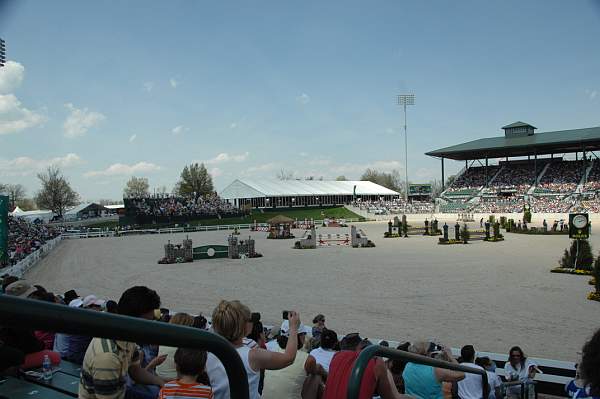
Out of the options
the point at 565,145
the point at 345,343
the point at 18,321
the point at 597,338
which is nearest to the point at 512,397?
the point at 345,343

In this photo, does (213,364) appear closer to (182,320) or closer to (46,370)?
(182,320)

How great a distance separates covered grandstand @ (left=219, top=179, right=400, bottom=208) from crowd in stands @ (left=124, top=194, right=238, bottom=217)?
580 cm

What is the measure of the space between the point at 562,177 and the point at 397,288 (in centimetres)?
5820

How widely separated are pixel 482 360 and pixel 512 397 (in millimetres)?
592

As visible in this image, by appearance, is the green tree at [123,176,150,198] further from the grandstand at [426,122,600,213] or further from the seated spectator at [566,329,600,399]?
the seated spectator at [566,329,600,399]

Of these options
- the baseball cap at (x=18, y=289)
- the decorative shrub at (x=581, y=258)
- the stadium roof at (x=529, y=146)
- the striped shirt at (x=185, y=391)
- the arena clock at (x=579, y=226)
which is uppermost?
the stadium roof at (x=529, y=146)

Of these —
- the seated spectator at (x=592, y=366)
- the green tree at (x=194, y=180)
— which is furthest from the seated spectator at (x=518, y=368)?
the green tree at (x=194, y=180)

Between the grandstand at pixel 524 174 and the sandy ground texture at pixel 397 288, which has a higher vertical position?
the grandstand at pixel 524 174

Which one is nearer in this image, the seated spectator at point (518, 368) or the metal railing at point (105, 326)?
the metal railing at point (105, 326)

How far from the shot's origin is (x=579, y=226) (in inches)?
714

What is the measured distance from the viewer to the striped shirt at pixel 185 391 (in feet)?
8.77

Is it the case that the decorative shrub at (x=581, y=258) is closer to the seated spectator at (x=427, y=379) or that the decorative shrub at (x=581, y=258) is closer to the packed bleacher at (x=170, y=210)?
the seated spectator at (x=427, y=379)

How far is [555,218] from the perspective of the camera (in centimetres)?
5134

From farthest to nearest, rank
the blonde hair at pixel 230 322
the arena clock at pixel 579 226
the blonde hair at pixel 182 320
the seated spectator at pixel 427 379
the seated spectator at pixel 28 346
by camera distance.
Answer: the arena clock at pixel 579 226 → the seated spectator at pixel 427 379 → the blonde hair at pixel 182 320 → the seated spectator at pixel 28 346 → the blonde hair at pixel 230 322
